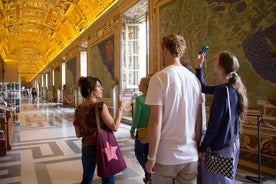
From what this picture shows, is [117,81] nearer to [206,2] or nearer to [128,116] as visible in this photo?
[128,116]

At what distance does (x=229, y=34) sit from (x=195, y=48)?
52.6 inches

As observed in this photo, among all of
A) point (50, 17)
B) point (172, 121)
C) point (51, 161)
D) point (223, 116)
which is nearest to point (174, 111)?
point (172, 121)

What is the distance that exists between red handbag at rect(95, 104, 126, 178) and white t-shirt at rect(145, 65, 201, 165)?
1.13 meters

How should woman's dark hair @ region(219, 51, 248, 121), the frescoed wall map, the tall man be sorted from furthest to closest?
the frescoed wall map < woman's dark hair @ region(219, 51, 248, 121) < the tall man

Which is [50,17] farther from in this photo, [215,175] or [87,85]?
[215,175]

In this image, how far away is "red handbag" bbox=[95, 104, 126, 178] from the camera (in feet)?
10.2

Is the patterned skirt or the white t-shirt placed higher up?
the white t-shirt

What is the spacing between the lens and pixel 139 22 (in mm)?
13125

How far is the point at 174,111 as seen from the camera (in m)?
2.14

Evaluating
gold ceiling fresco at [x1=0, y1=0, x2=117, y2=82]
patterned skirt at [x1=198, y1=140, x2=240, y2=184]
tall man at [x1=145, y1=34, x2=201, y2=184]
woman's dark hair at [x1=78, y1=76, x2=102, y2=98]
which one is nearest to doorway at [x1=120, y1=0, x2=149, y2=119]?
gold ceiling fresco at [x1=0, y1=0, x2=117, y2=82]

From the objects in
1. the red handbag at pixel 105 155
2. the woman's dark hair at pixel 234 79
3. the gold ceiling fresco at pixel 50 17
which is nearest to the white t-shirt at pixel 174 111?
the woman's dark hair at pixel 234 79

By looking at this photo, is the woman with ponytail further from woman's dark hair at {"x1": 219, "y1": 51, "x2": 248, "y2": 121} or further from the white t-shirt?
the white t-shirt

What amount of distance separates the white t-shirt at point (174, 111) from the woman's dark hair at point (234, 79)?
49 cm

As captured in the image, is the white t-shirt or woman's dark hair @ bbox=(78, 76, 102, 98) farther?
woman's dark hair @ bbox=(78, 76, 102, 98)
